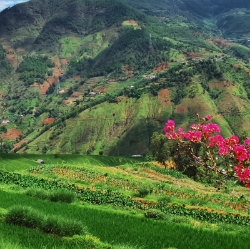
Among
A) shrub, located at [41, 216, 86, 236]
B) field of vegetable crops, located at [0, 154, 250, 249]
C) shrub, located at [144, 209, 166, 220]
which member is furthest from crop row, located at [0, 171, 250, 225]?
shrub, located at [41, 216, 86, 236]

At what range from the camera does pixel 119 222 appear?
62.2 ft

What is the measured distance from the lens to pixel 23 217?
15.1 meters

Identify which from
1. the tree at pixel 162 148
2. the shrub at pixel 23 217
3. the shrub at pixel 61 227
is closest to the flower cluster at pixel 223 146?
the shrub at pixel 61 227

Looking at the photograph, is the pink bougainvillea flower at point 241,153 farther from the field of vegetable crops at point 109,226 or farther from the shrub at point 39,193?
the shrub at point 39,193

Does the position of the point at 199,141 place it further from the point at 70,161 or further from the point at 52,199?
the point at 70,161

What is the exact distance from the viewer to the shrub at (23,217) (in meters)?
15.0

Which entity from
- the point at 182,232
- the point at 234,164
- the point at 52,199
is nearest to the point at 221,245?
the point at 182,232

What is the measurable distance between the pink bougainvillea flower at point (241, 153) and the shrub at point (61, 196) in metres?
19.6

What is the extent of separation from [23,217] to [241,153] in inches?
381

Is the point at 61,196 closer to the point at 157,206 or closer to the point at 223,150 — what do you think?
the point at 157,206

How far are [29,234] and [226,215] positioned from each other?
2024 centimetres

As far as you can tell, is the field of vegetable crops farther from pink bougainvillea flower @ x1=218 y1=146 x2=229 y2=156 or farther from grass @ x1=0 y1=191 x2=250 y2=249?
pink bougainvillea flower @ x1=218 y1=146 x2=229 y2=156

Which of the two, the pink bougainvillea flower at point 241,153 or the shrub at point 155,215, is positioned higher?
the pink bougainvillea flower at point 241,153

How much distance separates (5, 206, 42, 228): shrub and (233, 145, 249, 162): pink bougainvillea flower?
888 centimetres
